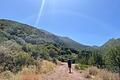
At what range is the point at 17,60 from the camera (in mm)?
19031

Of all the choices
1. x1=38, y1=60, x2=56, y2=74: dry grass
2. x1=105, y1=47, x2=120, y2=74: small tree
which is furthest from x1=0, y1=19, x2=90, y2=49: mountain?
x1=105, y1=47, x2=120, y2=74: small tree

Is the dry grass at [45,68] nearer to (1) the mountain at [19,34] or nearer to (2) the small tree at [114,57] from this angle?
(1) the mountain at [19,34]

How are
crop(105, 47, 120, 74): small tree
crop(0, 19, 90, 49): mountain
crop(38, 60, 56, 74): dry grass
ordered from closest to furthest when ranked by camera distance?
crop(38, 60, 56, 74): dry grass, crop(0, 19, 90, 49): mountain, crop(105, 47, 120, 74): small tree

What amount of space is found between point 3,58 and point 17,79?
4.55m

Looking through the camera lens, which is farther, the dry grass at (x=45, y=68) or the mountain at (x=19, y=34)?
the mountain at (x=19, y=34)

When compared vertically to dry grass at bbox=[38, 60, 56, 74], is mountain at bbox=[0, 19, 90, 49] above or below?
above

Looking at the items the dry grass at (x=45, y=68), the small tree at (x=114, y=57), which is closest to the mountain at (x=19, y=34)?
the dry grass at (x=45, y=68)

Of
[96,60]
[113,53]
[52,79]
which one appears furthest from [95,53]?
[52,79]

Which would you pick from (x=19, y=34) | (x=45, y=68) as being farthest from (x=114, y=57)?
(x=19, y=34)

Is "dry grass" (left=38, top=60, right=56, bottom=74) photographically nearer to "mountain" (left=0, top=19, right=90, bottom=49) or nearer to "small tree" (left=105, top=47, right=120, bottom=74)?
"mountain" (left=0, top=19, right=90, bottom=49)

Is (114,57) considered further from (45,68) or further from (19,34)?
(19,34)

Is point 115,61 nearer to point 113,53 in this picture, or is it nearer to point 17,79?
point 113,53

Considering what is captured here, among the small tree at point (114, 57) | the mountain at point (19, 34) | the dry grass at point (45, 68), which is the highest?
the mountain at point (19, 34)

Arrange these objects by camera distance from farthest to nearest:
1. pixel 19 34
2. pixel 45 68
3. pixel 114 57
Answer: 1. pixel 19 34
2. pixel 114 57
3. pixel 45 68
